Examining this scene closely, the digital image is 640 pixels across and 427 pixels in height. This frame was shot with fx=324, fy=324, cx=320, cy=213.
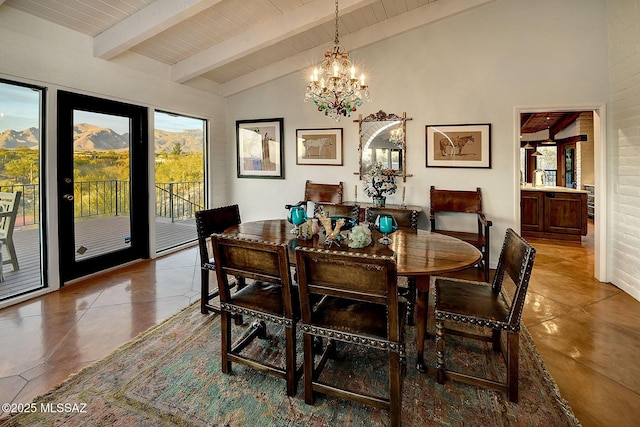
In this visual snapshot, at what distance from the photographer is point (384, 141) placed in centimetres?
462

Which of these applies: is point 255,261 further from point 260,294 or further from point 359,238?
point 359,238

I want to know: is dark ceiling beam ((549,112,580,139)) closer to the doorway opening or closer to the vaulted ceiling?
the doorway opening

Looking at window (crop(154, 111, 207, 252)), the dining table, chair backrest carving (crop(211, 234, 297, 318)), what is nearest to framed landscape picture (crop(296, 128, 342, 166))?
window (crop(154, 111, 207, 252))

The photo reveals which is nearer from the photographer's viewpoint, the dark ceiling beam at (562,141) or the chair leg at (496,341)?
the chair leg at (496,341)

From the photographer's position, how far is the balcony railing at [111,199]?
10.4 ft

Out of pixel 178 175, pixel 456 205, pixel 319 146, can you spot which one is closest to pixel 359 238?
pixel 456 205

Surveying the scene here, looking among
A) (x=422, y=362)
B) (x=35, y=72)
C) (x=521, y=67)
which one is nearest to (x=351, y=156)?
(x=521, y=67)

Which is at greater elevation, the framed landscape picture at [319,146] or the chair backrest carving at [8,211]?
the framed landscape picture at [319,146]

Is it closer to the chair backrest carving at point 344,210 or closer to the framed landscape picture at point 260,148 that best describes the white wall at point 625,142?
the chair backrest carving at point 344,210

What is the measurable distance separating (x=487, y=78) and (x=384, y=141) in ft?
4.83

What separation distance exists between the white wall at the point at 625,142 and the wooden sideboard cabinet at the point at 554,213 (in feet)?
7.00

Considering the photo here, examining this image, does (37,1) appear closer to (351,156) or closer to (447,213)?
(351,156)

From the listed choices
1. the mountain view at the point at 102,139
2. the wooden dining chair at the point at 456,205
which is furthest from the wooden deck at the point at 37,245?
the wooden dining chair at the point at 456,205

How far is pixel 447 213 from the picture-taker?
445 centimetres
